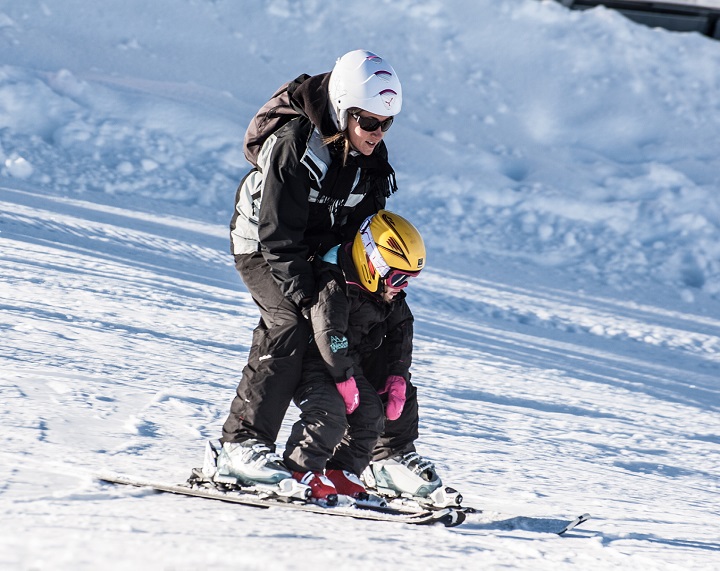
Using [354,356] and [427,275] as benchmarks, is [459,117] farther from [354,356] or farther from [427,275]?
[354,356]

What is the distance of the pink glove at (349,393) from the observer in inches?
122

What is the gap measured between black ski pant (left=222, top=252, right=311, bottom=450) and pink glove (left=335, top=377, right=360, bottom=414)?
6.3 inches

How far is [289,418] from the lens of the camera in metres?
4.13

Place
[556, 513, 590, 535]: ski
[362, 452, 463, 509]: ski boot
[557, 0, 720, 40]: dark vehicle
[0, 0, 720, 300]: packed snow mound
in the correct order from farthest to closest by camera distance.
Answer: [557, 0, 720, 40]: dark vehicle < [0, 0, 720, 300]: packed snow mound < [362, 452, 463, 509]: ski boot < [556, 513, 590, 535]: ski

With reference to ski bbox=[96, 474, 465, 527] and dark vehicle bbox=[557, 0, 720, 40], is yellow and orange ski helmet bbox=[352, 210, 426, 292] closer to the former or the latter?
ski bbox=[96, 474, 465, 527]

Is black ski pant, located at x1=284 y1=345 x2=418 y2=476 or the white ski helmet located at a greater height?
the white ski helmet

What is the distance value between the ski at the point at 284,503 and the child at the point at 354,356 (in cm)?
10

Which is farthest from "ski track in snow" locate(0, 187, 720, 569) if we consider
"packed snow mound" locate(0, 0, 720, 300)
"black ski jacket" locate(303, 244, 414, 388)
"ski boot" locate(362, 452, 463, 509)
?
"packed snow mound" locate(0, 0, 720, 300)

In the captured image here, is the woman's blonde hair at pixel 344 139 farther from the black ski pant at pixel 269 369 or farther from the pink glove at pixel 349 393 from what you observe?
the pink glove at pixel 349 393

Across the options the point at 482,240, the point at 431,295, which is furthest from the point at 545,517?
the point at 482,240

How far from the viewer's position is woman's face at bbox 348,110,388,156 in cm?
316

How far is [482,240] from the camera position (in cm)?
1112

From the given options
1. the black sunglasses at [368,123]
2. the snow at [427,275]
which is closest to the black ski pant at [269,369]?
the snow at [427,275]

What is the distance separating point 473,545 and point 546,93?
14089 mm
